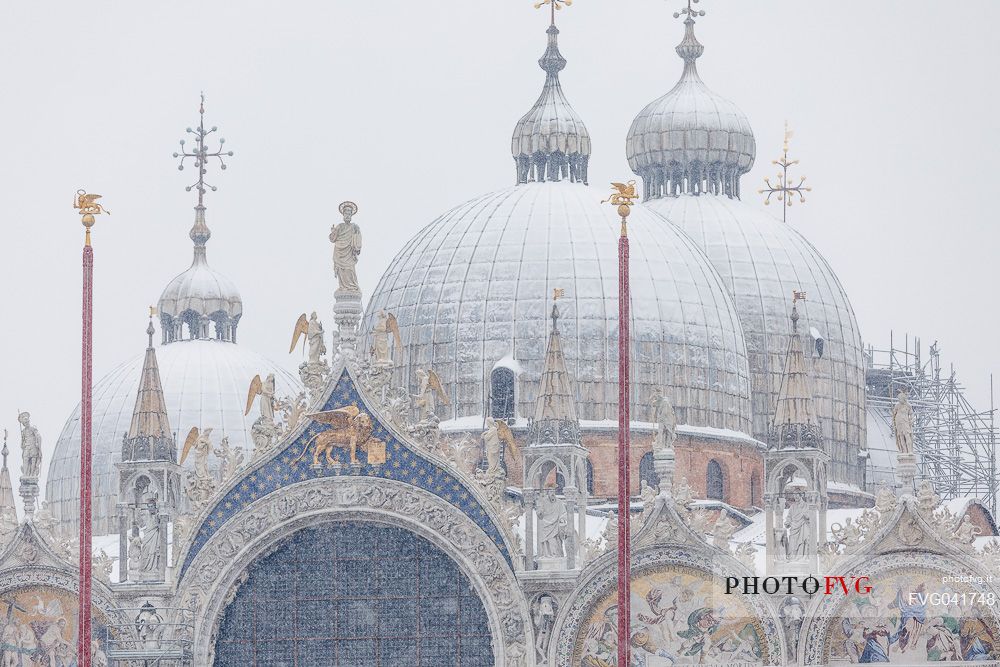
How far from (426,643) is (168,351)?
2045 cm

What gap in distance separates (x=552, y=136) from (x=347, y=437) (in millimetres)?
11789

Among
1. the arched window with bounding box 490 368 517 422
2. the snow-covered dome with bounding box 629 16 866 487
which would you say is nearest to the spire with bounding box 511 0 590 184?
the snow-covered dome with bounding box 629 16 866 487

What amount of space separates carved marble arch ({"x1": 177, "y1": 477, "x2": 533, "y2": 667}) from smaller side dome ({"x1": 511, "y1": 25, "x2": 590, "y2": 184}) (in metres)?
12.0

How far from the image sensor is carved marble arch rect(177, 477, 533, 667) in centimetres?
5644

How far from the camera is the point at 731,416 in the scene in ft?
212

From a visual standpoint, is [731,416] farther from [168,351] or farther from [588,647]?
[168,351]

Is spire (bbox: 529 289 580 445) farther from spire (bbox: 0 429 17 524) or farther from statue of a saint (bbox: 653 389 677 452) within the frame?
spire (bbox: 0 429 17 524)

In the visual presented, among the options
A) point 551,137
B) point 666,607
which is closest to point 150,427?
point 666,607

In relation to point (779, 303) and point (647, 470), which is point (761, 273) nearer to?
point (779, 303)

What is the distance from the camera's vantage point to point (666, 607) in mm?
55469

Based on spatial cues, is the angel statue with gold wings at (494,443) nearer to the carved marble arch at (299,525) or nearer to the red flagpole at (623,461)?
the carved marble arch at (299,525)

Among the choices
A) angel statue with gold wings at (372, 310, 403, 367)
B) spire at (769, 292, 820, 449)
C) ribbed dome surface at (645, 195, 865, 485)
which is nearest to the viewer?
spire at (769, 292, 820, 449)

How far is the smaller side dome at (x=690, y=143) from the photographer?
7250 cm

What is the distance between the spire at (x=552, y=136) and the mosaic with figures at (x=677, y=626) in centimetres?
1342
